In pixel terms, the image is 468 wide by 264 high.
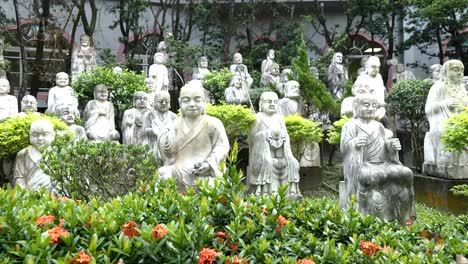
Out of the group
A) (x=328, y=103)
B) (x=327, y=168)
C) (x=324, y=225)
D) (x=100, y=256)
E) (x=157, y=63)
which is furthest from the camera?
(x=157, y=63)

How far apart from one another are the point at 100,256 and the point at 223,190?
0.97 metres

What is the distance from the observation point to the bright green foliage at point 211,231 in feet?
9.72

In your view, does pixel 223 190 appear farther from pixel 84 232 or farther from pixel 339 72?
pixel 339 72

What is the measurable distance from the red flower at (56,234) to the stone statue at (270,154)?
6.95 meters

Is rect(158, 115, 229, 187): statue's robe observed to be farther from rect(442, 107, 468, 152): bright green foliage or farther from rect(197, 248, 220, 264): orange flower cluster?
rect(197, 248, 220, 264): orange flower cluster

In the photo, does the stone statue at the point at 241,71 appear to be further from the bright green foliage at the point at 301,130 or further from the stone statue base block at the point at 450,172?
the stone statue base block at the point at 450,172

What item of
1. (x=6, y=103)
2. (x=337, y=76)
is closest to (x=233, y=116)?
(x=6, y=103)

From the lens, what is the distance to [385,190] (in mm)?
7336

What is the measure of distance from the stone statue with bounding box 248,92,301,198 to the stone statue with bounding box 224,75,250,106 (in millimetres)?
5274

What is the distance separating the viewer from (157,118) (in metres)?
10.1

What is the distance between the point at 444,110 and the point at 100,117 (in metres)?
6.96

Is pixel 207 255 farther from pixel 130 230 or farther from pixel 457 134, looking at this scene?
pixel 457 134

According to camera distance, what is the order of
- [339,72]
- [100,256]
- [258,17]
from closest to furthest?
[100,256] < [339,72] < [258,17]

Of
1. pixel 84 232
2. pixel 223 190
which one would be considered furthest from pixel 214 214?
pixel 84 232
